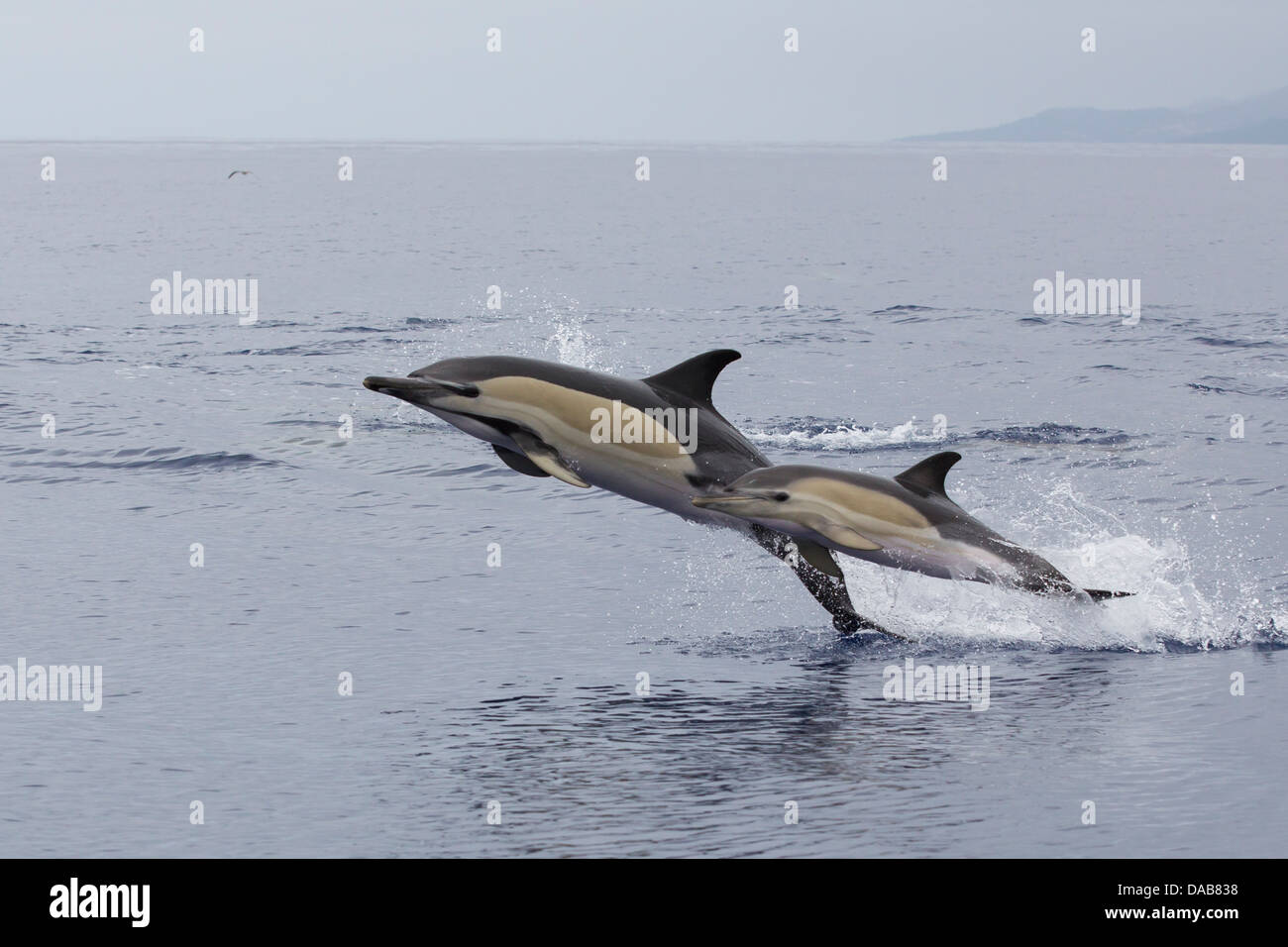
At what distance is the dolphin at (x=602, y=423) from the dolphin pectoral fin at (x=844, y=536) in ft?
1.04

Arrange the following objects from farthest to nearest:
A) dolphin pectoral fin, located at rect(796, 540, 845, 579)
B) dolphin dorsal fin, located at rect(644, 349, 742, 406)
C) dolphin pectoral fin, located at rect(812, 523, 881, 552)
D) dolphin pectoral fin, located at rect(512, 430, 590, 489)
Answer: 1. dolphin pectoral fin, located at rect(796, 540, 845, 579)
2. dolphin dorsal fin, located at rect(644, 349, 742, 406)
3. dolphin pectoral fin, located at rect(812, 523, 881, 552)
4. dolphin pectoral fin, located at rect(512, 430, 590, 489)

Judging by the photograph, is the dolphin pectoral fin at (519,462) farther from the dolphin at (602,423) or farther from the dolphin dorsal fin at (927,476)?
the dolphin dorsal fin at (927,476)

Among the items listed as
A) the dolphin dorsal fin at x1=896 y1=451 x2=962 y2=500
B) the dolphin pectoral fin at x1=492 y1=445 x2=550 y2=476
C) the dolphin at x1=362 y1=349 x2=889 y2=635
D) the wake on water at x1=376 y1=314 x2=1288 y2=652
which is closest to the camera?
the dolphin at x1=362 y1=349 x2=889 y2=635

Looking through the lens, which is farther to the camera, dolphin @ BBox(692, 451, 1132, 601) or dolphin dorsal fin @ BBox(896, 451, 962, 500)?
dolphin dorsal fin @ BBox(896, 451, 962, 500)

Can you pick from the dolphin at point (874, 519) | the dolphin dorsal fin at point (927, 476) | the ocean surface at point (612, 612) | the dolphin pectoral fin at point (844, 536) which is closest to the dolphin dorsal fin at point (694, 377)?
the dolphin at point (874, 519)

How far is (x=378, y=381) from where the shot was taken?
36.0ft

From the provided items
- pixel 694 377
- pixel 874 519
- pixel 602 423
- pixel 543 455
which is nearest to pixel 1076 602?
pixel 874 519

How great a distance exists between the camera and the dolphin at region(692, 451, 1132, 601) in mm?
11805

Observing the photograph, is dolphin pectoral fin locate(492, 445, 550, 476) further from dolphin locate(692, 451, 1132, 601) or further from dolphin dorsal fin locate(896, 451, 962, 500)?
dolphin dorsal fin locate(896, 451, 962, 500)

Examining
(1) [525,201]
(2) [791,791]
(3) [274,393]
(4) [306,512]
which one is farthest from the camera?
(1) [525,201]

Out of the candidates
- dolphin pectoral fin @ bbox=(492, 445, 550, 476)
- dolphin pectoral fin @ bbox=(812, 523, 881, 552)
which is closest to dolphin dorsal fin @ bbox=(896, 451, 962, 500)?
dolphin pectoral fin @ bbox=(812, 523, 881, 552)

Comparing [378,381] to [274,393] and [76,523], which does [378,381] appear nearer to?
[76,523]
